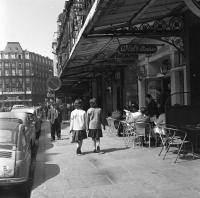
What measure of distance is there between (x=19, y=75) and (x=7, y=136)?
153 metres

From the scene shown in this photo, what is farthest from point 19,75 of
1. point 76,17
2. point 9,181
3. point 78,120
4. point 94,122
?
point 9,181

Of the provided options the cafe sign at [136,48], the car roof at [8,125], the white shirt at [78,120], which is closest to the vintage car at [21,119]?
the car roof at [8,125]

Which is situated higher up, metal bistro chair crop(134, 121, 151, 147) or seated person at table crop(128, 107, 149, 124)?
seated person at table crop(128, 107, 149, 124)

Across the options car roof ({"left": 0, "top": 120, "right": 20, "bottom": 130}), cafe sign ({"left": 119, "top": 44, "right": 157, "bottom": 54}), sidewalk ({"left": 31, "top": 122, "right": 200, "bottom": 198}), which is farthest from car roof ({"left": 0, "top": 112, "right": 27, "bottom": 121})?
cafe sign ({"left": 119, "top": 44, "right": 157, "bottom": 54})

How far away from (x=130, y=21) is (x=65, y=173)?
191 inches

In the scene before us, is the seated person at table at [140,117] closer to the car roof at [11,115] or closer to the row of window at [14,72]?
the car roof at [11,115]

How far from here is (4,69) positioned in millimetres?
157375

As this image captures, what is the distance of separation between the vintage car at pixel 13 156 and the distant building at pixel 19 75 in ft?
478

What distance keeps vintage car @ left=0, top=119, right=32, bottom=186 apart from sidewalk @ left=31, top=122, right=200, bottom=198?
41 centimetres

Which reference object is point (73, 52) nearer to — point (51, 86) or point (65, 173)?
point (51, 86)

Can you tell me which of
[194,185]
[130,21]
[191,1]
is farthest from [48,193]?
[130,21]

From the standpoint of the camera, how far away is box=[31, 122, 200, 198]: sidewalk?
6.46m

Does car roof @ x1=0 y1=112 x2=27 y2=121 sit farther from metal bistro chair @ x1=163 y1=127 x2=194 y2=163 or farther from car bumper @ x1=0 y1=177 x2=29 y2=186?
metal bistro chair @ x1=163 y1=127 x2=194 y2=163

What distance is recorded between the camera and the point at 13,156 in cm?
717
